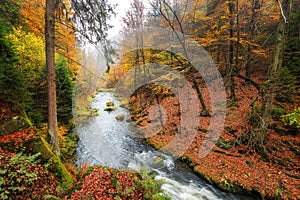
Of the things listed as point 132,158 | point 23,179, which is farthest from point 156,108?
point 23,179

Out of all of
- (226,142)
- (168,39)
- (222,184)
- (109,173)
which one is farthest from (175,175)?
(168,39)

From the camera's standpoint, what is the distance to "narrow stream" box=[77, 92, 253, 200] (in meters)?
6.41

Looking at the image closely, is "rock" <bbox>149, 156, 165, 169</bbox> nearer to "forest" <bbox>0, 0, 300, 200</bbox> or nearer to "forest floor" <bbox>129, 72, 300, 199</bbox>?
"forest" <bbox>0, 0, 300, 200</bbox>

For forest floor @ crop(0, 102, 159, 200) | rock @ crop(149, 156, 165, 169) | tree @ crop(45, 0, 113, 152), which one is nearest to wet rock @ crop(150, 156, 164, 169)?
rock @ crop(149, 156, 165, 169)

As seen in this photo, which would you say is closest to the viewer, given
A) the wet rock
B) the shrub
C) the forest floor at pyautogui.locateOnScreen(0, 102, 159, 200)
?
the shrub

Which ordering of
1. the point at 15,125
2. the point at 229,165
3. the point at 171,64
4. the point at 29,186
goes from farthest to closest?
1. the point at 171,64
2. the point at 229,165
3. the point at 15,125
4. the point at 29,186

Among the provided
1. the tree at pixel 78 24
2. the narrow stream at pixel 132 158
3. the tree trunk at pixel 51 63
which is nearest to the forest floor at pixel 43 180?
the tree trunk at pixel 51 63

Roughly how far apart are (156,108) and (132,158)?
612 centimetres

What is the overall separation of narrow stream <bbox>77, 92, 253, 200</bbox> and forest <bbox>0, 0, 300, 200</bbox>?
72mm

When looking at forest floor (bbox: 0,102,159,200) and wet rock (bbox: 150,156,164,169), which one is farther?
wet rock (bbox: 150,156,164,169)

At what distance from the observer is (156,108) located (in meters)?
14.6

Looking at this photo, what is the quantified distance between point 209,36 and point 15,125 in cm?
1029

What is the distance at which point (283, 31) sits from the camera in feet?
20.4

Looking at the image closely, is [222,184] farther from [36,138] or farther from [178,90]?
[178,90]
